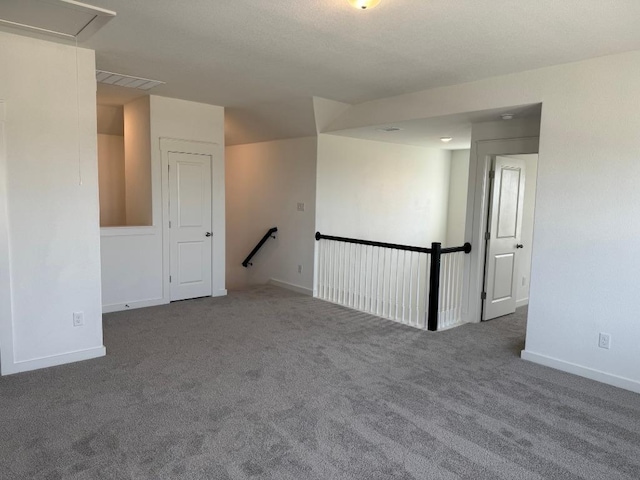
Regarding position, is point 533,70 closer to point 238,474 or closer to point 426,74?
point 426,74

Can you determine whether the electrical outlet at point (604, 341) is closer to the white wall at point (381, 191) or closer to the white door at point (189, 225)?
the white wall at point (381, 191)

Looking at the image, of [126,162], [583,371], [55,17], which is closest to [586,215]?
[583,371]

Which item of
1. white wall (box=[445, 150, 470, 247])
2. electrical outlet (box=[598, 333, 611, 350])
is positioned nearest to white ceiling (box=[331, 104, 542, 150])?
white wall (box=[445, 150, 470, 247])

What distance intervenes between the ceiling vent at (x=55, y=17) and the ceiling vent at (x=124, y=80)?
1.12m

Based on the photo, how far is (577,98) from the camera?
3.57m

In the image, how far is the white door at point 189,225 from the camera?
5727 mm

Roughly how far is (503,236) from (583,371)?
2.02m

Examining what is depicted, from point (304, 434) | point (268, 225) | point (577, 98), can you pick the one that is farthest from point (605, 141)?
point (268, 225)

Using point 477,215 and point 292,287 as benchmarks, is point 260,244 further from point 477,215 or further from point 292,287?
point 477,215

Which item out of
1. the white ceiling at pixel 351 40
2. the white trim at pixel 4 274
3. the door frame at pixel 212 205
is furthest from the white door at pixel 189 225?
the white trim at pixel 4 274

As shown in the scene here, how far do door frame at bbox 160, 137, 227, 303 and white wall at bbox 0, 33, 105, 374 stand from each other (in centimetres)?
179

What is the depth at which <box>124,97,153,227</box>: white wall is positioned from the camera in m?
5.57

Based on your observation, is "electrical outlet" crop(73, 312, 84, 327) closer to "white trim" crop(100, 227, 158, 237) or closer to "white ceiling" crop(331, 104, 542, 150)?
"white trim" crop(100, 227, 158, 237)

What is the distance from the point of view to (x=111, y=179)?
7398 millimetres
